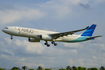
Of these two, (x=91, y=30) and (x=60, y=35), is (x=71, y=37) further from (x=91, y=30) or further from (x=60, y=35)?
(x=91, y=30)

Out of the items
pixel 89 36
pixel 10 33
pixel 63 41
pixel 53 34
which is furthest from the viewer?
pixel 89 36

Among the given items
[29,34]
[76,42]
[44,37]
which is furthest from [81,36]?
[29,34]

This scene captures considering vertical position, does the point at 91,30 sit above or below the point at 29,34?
above

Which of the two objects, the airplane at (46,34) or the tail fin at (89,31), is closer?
the airplane at (46,34)

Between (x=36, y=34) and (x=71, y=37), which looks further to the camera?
(x=71, y=37)

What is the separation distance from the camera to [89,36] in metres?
60.4

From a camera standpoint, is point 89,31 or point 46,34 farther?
point 89,31

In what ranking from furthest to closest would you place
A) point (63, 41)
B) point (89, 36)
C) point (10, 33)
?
point (89, 36) < point (63, 41) < point (10, 33)

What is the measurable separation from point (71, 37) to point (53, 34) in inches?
317

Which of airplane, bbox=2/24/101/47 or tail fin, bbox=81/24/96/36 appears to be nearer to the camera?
airplane, bbox=2/24/101/47

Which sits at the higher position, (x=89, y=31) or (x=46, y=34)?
(x=89, y=31)

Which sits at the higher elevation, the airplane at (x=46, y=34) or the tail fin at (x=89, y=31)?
the tail fin at (x=89, y=31)

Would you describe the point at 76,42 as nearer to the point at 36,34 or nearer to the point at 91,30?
the point at 91,30

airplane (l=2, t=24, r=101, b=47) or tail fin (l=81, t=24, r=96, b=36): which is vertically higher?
tail fin (l=81, t=24, r=96, b=36)
